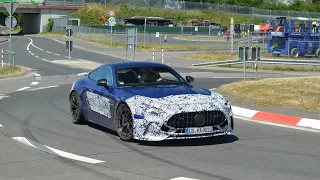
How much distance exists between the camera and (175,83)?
11.7 meters

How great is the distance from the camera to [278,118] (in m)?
13.9

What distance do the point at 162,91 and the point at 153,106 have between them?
0.66 metres

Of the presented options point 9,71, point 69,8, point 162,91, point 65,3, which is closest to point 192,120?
point 162,91

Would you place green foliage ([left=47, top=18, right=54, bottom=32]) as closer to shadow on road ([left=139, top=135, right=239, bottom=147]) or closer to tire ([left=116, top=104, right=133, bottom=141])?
tire ([left=116, top=104, right=133, bottom=141])

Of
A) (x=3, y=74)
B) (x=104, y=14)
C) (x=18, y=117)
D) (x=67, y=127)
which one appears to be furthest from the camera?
(x=104, y=14)

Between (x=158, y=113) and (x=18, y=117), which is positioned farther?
(x=18, y=117)

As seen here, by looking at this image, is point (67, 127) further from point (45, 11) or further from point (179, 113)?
point (45, 11)

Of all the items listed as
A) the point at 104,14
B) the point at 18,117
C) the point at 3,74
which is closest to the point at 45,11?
the point at 104,14

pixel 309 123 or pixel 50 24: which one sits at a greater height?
pixel 50 24

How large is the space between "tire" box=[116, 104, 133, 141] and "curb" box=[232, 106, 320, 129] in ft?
14.1

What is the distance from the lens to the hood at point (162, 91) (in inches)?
417

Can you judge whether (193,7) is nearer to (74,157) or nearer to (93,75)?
(93,75)

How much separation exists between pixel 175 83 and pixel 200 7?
103 m

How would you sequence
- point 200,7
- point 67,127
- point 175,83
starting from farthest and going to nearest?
point 200,7
point 67,127
point 175,83
